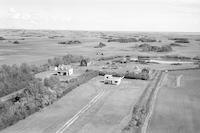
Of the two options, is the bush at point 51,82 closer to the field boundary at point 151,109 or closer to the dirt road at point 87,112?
the dirt road at point 87,112

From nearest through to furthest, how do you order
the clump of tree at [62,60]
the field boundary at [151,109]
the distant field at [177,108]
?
the field boundary at [151,109] < the distant field at [177,108] < the clump of tree at [62,60]

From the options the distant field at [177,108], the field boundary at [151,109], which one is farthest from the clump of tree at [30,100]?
the distant field at [177,108]

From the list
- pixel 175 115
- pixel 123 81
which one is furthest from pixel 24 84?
pixel 175 115

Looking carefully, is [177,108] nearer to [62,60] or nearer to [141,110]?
[141,110]

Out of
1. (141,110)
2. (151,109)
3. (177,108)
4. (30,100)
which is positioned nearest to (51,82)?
(30,100)

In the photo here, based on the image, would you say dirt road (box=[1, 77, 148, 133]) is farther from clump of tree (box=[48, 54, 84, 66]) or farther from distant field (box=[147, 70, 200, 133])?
clump of tree (box=[48, 54, 84, 66])

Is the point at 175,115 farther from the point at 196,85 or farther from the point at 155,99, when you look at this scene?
the point at 196,85

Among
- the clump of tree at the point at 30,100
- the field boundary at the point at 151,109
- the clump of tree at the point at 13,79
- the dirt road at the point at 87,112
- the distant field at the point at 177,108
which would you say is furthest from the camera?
the clump of tree at the point at 13,79
